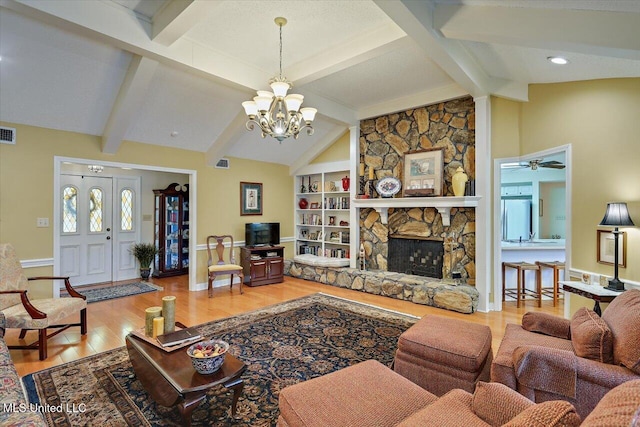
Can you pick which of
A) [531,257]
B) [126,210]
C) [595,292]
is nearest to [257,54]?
[595,292]

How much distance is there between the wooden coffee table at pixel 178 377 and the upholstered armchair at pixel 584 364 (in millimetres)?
1644

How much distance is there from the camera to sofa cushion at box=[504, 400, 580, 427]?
3.08 ft

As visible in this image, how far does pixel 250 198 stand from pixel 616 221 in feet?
18.3

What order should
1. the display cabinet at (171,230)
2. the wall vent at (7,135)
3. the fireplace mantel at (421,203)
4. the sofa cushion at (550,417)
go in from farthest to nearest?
the display cabinet at (171,230), the fireplace mantel at (421,203), the wall vent at (7,135), the sofa cushion at (550,417)

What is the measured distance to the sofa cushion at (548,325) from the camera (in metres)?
2.36

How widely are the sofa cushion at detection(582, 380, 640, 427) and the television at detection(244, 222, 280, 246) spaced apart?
578 cm

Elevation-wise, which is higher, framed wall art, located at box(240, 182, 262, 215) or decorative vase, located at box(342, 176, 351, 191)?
decorative vase, located at box(342, 176, 351, 191)

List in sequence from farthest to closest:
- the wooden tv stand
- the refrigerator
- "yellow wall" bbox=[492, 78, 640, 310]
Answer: the refrigerator → the wooden tv stand → "yellow wall" bbox=[492, 78, 640, 310]

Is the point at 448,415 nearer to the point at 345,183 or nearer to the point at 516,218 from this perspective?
the point at 345,183

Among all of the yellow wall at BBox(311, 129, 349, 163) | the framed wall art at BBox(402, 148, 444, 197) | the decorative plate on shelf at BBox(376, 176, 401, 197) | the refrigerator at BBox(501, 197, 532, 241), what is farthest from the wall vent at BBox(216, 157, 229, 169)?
the refrigerator at BBox(501, 197, 532, 241)

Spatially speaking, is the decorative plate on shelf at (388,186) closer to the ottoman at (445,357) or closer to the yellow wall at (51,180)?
the yellow wall at (51,180)

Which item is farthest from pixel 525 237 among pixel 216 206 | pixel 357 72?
pixel 216 206

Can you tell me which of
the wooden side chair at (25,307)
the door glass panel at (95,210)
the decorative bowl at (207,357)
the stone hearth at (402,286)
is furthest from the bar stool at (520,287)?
the door glass panel at (95,210)

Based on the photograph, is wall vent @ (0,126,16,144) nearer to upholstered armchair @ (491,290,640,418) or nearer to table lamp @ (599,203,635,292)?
upholstered armchair @ (491,290,640,418)
